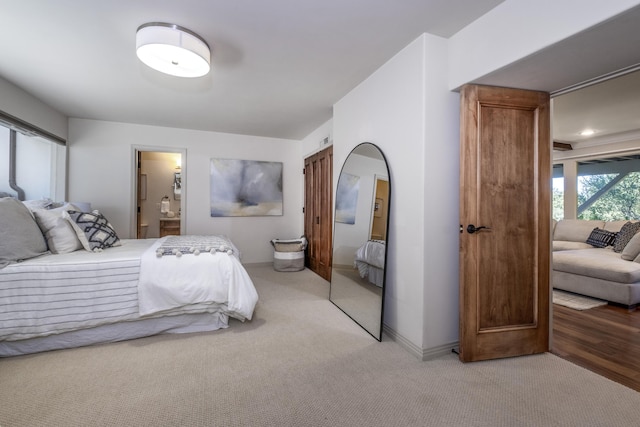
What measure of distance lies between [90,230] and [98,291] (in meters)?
0.84

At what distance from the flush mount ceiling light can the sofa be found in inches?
185

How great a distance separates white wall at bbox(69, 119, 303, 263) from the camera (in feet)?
→ 14.1

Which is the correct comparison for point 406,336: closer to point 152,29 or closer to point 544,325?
point 544,325

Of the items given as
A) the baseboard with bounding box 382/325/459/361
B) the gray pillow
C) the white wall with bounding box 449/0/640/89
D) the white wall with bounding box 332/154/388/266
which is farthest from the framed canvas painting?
the white wall with bounding box 449/0/640/89

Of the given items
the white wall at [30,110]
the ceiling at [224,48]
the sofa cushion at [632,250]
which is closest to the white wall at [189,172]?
the white wall at [30,110]

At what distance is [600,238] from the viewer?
4.59m

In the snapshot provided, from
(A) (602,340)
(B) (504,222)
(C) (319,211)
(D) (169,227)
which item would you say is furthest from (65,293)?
(A) (602,340)

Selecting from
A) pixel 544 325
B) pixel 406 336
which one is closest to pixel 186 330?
pixel 406 336

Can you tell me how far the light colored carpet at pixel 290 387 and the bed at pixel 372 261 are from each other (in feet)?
1.71

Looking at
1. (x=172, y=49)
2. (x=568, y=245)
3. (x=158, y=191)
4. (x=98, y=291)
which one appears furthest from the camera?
(x=158, y=191)

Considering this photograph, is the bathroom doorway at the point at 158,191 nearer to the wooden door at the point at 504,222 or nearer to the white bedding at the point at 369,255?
the white bedding at the point at 369,255

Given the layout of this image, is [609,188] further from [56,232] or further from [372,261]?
[56,232]

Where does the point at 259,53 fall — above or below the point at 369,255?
above

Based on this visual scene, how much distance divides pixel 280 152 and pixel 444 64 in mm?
3608
